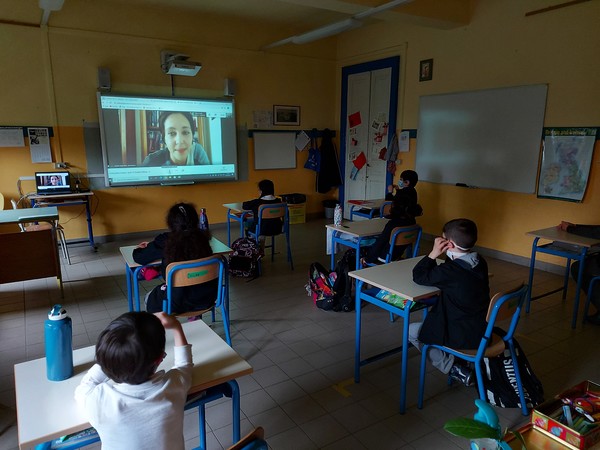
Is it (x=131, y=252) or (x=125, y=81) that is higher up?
(x=125, y=81)

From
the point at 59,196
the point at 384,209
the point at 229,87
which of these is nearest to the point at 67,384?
the point at 384,209

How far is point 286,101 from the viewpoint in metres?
7.24

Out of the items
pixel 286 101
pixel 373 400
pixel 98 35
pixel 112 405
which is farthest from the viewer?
pixel 286 101

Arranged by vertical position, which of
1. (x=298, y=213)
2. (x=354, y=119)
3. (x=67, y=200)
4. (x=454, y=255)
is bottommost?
(x=298, y=213)

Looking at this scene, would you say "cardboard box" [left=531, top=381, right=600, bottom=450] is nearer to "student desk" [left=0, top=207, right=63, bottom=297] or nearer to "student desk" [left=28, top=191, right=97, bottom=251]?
"student desk" [left=0, top=207, right=63, bottom=297]

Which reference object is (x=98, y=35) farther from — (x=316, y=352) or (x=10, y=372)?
(x=316, y=352)

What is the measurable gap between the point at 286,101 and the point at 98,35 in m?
2.98

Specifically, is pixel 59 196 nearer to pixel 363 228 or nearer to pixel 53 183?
pixel 53 183

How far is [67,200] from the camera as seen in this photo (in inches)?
215

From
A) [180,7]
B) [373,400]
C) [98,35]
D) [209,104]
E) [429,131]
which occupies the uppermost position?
[180,7]

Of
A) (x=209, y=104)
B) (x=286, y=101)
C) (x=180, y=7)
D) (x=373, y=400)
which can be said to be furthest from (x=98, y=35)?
(x=373, y=400)

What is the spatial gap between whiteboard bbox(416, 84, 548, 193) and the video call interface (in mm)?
3057

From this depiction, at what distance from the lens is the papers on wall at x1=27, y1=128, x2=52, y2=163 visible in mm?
5336

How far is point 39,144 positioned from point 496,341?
18.5 ft
